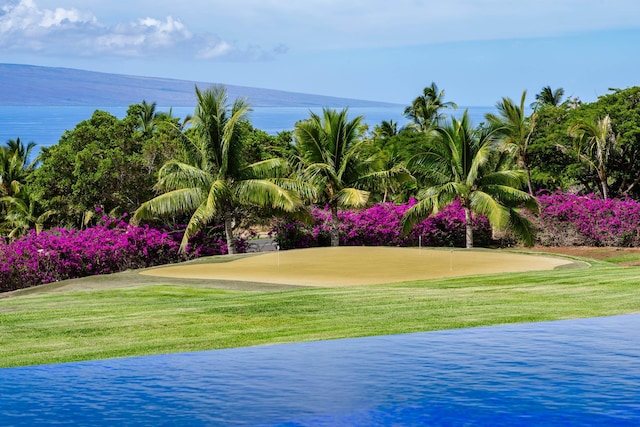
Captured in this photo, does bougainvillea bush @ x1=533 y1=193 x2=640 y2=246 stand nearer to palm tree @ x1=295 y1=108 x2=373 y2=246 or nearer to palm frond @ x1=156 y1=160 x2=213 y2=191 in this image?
palm tree @ x1=295 y1=108 x2=373 y2=246

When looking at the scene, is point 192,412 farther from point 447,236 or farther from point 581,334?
point 447,236

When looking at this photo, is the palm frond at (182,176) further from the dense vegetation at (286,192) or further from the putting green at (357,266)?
the putting green at (357,266)

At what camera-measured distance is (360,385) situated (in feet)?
32.0

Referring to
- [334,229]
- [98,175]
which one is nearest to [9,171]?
[98,175]

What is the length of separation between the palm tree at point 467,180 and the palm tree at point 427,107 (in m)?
45.2

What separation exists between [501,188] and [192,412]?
2298 cm

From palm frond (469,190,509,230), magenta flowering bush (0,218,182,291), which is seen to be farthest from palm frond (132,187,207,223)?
palm frond (469,190,509,230)

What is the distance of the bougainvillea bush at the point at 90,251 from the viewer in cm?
2689

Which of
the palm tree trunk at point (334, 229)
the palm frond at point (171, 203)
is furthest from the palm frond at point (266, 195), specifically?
the palm tree trunk at point (334, 229)

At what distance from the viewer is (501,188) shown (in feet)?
100

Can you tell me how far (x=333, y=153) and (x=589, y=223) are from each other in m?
9.72

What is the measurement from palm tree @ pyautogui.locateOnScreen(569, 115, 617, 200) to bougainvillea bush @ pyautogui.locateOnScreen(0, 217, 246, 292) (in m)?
18.6

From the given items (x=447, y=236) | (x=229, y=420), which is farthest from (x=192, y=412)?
(x=447, y=236)

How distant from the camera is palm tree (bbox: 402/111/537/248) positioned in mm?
30031
